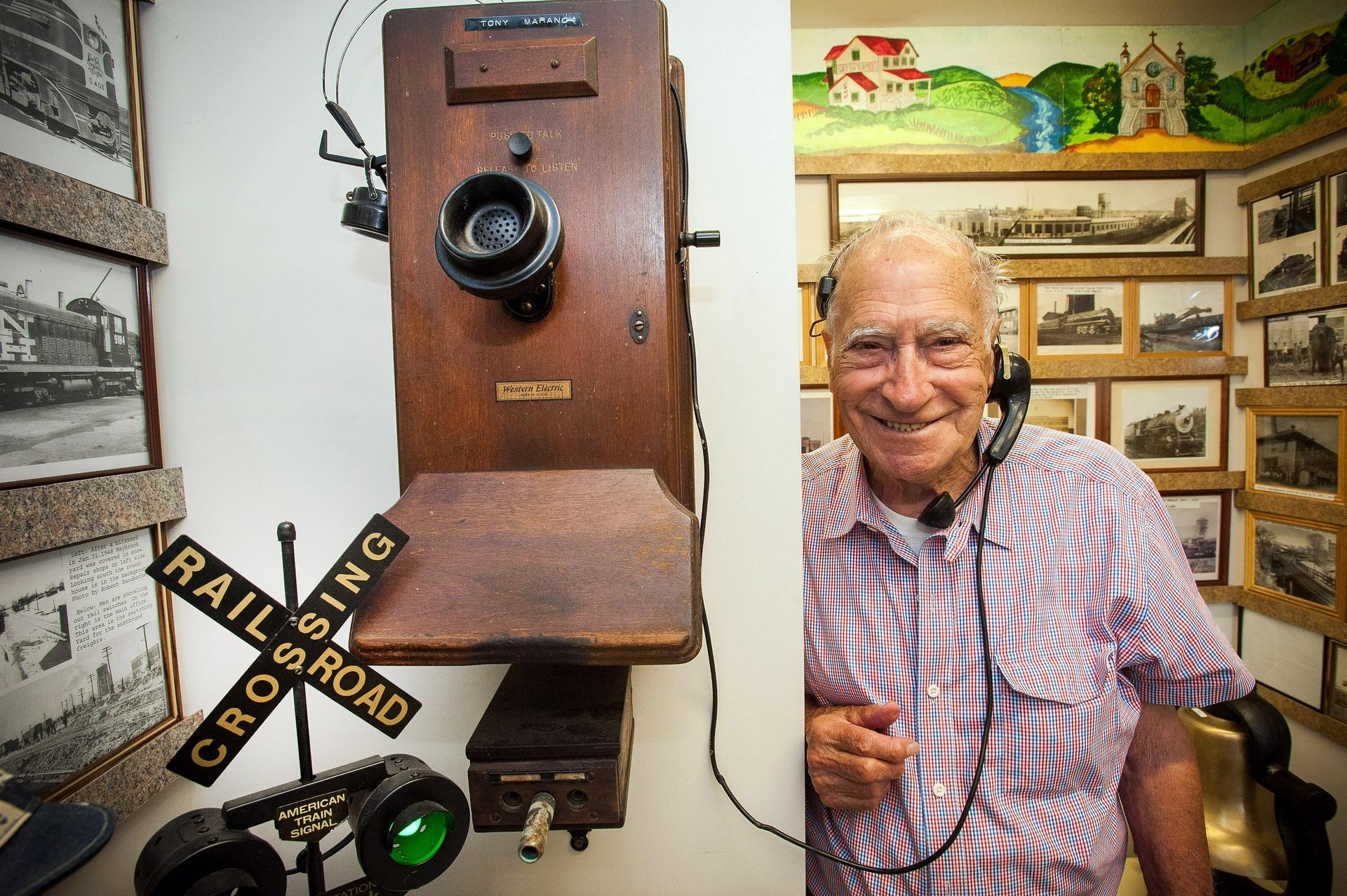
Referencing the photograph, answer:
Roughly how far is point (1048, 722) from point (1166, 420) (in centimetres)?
143

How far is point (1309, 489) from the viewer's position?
174 cm

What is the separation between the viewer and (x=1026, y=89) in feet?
6.08

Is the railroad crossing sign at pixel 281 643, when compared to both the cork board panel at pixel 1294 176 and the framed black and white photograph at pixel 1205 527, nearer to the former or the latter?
the framed black and white photograph at pixel 1205 527

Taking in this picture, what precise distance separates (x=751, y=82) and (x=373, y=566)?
78cm

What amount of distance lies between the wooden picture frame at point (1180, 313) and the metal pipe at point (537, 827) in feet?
6.94

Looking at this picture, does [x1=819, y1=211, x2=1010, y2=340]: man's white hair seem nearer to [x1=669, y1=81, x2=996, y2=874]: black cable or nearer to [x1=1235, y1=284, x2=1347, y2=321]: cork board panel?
[x1=669, y1=81, x2=996, y2=874]: black cable

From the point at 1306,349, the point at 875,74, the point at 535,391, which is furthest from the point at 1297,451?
the point at 535,391

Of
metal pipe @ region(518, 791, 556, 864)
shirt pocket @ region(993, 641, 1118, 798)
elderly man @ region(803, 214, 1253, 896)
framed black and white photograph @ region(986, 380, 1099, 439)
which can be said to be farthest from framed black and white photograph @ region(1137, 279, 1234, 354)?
metal pipe @ region(518, 791, 556, 864)

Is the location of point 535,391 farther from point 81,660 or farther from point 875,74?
point 875,74

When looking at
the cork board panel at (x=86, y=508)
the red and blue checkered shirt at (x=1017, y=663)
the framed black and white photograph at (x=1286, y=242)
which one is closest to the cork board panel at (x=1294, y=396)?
the framed black and white photograph at (x=1286, y=242)

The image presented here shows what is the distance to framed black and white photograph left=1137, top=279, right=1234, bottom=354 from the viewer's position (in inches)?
73.9

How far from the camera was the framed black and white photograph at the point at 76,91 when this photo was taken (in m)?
0.69

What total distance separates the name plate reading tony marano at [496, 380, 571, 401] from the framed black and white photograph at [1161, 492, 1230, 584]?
2104 millimetres

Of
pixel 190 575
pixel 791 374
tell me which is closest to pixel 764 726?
pixel 791 374
